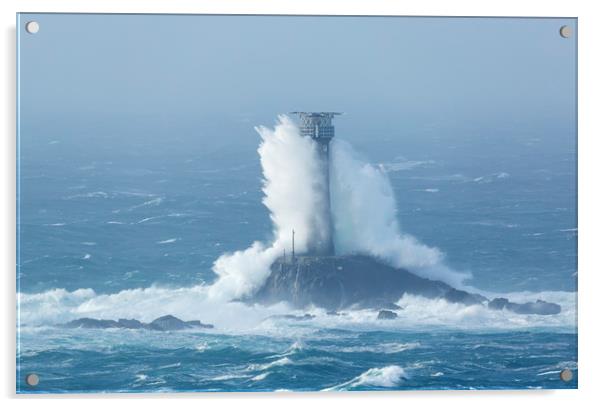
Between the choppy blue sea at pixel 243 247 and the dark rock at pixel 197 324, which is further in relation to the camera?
the dark rock at pixel 197 324

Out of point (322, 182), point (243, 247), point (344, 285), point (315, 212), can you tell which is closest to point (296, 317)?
point (344, 285)

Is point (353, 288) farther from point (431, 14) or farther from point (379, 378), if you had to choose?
point (431, 14)

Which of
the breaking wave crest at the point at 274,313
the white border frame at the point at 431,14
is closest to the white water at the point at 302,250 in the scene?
the breaking wave crest at the point at 274,313

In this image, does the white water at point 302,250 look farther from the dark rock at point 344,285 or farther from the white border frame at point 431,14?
the white border frame at point 431,14

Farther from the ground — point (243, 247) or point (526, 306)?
point (243, 247)

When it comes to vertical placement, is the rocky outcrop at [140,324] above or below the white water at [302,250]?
below

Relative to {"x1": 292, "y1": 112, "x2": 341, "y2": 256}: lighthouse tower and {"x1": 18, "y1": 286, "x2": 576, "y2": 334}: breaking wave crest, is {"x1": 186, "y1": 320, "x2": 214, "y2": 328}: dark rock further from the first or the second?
{"x1": 292, "y1": 112, "x2": 341, "y2": 256}: lighthouse tower
